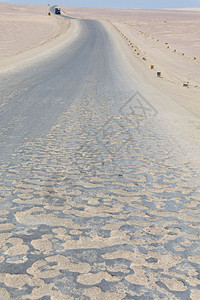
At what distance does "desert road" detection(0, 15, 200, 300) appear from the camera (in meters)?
2.37

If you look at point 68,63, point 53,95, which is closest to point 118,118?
point 53,95

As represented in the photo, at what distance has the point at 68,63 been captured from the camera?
675 inches

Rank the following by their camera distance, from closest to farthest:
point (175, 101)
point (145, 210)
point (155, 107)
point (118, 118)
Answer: point (145, 210) < point (118, 118) < point (155, 107) < point (175, 101)

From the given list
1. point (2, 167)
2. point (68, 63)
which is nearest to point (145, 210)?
point (2, 167)

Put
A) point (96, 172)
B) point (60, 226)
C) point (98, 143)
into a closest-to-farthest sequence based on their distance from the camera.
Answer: point (60, 226), point (96, 172), point (98, 143)

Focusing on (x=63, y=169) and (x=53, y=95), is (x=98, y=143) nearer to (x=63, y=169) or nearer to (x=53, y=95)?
(x=63, y=169)

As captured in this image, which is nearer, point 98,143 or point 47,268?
point 47,268

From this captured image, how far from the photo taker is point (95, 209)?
3438 mm

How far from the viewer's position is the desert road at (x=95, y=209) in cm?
237

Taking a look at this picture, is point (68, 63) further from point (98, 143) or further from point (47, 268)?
point (47, 268)

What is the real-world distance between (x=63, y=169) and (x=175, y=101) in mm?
7016

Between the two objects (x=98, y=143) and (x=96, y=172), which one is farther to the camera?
(x=98, y=143)

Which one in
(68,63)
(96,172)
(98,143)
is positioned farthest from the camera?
(68,63)

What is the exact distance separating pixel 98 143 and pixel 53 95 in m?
4.44
